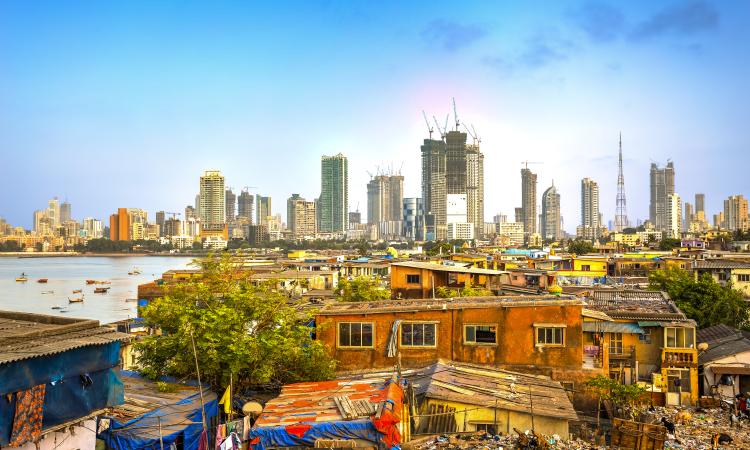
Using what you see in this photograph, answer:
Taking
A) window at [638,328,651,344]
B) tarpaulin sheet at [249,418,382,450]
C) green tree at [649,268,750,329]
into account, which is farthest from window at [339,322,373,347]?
green tree at [649,268,750,329]

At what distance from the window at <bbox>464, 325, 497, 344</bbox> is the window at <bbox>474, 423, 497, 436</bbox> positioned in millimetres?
3137

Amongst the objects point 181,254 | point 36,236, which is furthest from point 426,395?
point 36,236

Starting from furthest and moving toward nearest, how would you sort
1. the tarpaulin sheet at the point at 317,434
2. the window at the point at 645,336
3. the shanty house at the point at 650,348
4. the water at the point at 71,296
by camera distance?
1. the water at the point at 71,296
2. the window at the point at 645,336
3. the shanty house at the point at 650,348
4. the tarpaulin sheet at the point at 317,434

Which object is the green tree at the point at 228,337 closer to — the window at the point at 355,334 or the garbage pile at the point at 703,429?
the window at the point at 355,334

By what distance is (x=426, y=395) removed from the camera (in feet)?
32.1

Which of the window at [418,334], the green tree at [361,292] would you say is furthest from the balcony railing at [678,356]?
the green tree at [361,292]

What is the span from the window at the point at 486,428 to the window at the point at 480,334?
3137mm

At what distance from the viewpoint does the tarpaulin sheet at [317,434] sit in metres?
7.86

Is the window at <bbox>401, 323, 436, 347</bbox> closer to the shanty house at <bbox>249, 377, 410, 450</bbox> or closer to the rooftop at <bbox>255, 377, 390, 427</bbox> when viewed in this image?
the rooftop at <bbox>255, 377, 390, 427</bbox>

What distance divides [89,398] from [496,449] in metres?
5.53

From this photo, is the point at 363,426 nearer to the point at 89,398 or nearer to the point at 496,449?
the point at 496,449

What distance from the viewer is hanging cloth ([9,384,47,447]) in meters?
6.65

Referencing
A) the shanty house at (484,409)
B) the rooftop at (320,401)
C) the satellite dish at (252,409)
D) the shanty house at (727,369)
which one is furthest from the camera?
the shanty house at (727,369)

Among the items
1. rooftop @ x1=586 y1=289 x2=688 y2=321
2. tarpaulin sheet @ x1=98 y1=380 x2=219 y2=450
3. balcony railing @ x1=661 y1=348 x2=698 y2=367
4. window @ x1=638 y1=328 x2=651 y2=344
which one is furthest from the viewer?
rooftop @ x1=586 y1=289 x2=688 y2=321
